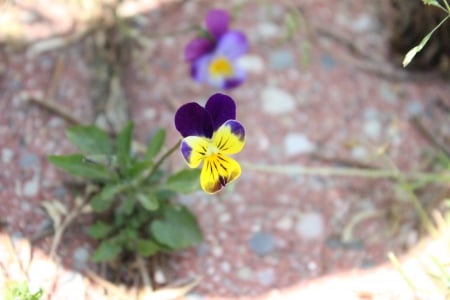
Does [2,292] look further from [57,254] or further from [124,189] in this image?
[124,189]

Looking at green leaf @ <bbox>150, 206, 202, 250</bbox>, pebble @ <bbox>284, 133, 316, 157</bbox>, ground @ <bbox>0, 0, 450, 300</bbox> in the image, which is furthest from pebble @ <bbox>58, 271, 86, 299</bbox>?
pebble @ <bbox>284, 133, 316, 157</bbox>

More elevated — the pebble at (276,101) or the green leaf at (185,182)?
the pebble at (276,101)

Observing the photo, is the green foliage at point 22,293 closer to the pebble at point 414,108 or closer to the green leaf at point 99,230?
the green leaf at point 99,230

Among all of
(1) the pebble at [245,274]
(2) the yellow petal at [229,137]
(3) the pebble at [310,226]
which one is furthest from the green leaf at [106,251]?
(3) the pebble at [310,226]

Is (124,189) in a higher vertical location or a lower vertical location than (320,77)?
lower

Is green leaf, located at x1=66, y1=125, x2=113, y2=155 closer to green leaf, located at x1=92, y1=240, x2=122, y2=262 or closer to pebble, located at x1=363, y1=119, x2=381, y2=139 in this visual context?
green leaf, located at x1=92, y1=240, x2=122, y2=262

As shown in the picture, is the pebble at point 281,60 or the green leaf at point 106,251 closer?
the green leaf at point 106,251

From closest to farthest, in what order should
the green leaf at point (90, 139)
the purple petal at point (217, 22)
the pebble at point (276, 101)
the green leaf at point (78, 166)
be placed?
the green leaf at point (78, 166) → the green leaf at point (90, 139) → the purple petal at point (217, 22) → the pebble at point (276, 101)

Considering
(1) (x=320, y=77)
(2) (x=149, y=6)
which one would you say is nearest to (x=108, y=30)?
(2) (x=149, y=6)
